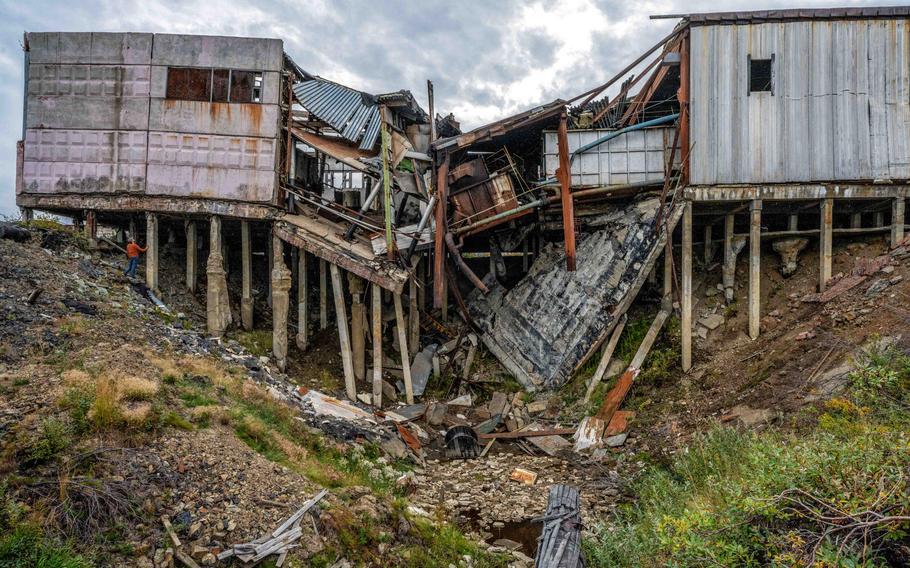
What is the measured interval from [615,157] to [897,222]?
6.09 meters

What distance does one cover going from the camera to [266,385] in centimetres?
1042

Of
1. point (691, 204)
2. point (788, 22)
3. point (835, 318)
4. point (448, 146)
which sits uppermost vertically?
point (788, 22)

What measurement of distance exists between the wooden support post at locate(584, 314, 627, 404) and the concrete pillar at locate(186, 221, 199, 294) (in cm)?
1066

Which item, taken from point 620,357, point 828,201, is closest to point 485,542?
point 620,357

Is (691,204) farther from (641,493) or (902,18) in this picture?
(641,493)

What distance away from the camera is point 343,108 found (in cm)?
1447

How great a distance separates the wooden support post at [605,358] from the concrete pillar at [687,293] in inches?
54.2

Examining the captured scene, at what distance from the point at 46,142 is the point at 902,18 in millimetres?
20477

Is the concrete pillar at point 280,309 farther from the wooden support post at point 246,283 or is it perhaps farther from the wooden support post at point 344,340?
the wooden support post at point 344,340

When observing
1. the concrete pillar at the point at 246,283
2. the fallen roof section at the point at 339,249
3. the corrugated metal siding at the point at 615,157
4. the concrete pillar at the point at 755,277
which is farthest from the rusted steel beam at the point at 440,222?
the concrete pillar at the point at 755,277

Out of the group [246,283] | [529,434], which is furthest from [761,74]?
[246,283]

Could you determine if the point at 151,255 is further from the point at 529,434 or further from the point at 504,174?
the point at 529,434

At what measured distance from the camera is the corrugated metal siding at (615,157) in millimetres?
12789

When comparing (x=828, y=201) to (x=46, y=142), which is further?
(x=46, y=142)
